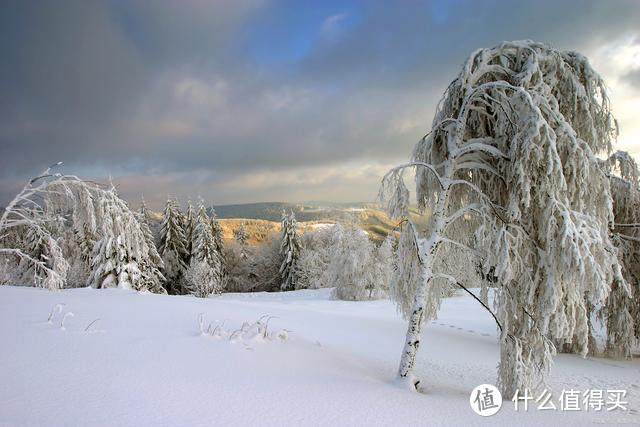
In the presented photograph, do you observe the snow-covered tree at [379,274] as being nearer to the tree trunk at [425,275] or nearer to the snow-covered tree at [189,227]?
the snow-covered tree at [189,227]

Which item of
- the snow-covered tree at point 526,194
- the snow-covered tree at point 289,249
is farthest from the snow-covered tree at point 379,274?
the snow-covered tree at point 526,194

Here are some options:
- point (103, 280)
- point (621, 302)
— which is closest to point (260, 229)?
point (103, 280)

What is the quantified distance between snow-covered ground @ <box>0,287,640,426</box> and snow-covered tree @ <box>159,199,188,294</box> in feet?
98.6

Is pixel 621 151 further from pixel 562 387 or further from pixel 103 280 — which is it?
pixel 103 280

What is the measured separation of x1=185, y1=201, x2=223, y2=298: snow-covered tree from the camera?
103 feet

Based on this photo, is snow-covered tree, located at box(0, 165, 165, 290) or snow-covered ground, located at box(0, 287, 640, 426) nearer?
snow-covered ground, located at box(0, 287, 640, 426)

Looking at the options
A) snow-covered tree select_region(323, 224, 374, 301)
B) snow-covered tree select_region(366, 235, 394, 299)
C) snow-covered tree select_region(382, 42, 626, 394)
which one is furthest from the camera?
snow-covered tree select_region(366, 235, 394, 299)

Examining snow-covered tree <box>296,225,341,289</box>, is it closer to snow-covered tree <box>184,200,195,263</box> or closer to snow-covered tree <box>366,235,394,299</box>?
snow-covered tree <box>366,235,394,299</box>

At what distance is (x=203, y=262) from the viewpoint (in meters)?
32.5

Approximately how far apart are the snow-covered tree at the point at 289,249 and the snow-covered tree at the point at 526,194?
3442cm

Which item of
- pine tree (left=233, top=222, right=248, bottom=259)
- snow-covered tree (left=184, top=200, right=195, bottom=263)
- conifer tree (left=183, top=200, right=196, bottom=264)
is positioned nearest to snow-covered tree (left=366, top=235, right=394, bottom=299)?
snow-covered tree (left=184, top=200, right=195, bottom=263)

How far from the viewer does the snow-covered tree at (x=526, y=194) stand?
16.7 ft

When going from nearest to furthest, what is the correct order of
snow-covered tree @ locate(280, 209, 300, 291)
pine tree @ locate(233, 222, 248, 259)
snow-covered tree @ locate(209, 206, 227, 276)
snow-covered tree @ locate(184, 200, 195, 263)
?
snow-covered tree @ locate(184, 200, 195, 263) < snow-covered tree @ locate(280, 209, 300, 291) < snow-covered tree @ locate(209, 206, 227, 276) < pine tree @ locate(233, 222, 248, 259)

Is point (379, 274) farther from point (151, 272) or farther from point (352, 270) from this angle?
point (151, 272)
